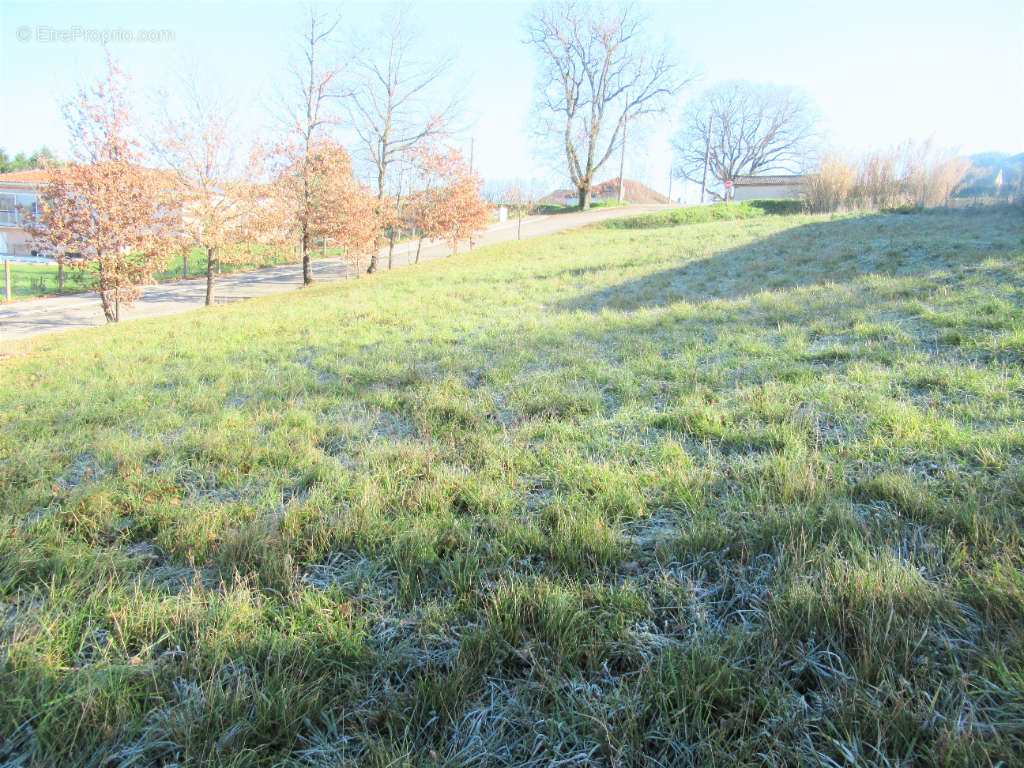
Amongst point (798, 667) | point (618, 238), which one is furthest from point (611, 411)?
point (618, 238)

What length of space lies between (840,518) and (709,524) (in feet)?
1.86

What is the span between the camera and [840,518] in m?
2.21

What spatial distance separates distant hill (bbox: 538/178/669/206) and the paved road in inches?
1087

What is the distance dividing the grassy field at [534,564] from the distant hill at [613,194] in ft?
181

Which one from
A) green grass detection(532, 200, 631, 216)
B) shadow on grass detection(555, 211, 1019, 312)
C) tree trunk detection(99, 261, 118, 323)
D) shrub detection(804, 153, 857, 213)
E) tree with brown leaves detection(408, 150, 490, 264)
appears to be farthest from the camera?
green grass detection(532, 200, 631, 216)

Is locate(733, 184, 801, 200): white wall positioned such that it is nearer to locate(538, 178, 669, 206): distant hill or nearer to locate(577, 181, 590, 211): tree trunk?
locate(538, 178, 669, 206): distant hill

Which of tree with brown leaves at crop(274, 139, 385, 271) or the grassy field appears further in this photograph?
tree with brown leaves at crop(274, 139, 385, 271)

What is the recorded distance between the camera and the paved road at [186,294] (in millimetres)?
14992

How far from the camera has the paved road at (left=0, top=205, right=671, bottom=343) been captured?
1499 cm

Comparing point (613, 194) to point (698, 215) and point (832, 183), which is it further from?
point (832, 183)

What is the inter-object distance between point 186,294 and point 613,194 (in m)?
55.7

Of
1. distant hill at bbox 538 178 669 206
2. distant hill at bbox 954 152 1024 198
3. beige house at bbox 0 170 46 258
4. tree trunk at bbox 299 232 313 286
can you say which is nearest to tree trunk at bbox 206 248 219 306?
tree trunk at bbox 299 232 313 286

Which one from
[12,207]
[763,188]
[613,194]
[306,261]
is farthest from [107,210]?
Result: [613,194]

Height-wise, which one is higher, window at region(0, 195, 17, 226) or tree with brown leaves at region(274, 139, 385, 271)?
window at region(0, 195, 17, 226)
